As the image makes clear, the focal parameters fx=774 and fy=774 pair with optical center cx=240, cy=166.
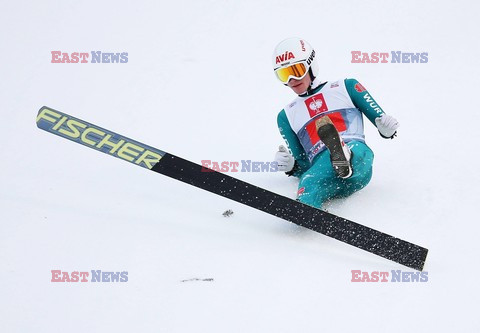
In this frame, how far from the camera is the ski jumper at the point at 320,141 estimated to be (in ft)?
16.4

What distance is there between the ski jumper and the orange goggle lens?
9.8 inches

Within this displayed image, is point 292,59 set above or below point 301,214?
above

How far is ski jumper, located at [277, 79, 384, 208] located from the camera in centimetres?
500

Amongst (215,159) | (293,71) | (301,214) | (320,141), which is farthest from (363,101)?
(215,159)

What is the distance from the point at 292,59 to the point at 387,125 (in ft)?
2.51

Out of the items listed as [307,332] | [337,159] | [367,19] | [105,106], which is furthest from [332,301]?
[367,19]

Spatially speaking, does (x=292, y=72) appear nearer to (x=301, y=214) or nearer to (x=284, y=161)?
(x=284, y=161)

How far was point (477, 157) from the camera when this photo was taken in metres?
5.48

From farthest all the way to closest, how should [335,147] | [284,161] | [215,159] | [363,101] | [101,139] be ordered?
1. [215,159]
2. [284,161]
3. [363,101]
4. [101,139]
5. [335,147]

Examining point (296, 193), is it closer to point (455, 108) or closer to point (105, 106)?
point (455, 108)

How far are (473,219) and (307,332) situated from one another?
148cm

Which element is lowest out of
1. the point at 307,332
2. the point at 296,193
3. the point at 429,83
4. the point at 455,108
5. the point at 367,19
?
the point at 307,332

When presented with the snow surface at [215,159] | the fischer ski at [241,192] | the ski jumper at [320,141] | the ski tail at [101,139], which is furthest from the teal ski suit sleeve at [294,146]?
the ski tail at [101,139]

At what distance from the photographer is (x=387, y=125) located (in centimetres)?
511
